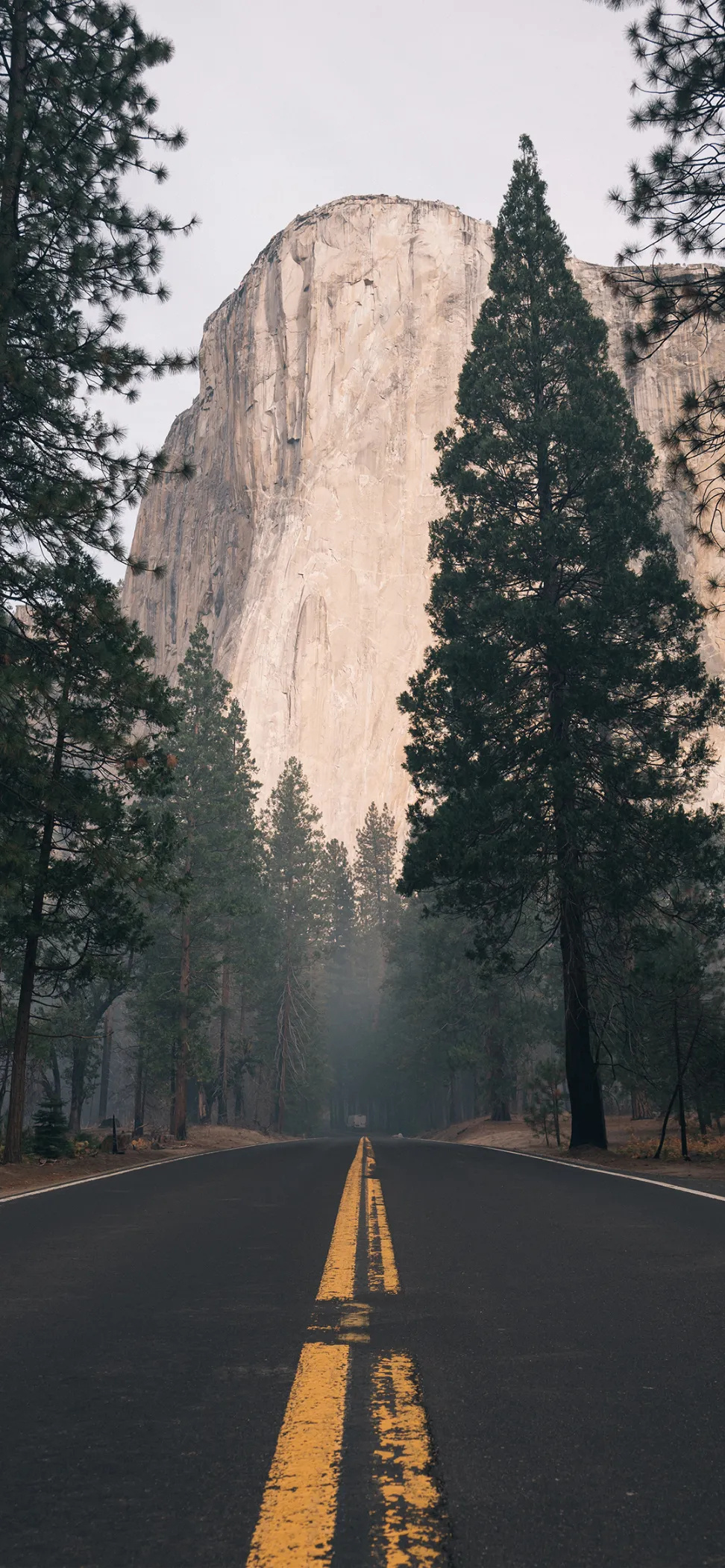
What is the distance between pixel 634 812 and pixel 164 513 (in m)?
140

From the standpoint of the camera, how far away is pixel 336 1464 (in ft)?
8.92

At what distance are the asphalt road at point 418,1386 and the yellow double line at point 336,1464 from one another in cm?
3

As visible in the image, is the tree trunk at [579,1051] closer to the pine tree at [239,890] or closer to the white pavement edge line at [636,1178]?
the white pavement edge line at [636,1178]

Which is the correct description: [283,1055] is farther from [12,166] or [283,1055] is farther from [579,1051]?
[12,166]

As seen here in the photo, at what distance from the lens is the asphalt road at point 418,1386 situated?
234cm

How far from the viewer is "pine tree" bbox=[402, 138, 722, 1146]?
18.3 metres

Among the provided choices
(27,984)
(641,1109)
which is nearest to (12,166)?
(27,984)

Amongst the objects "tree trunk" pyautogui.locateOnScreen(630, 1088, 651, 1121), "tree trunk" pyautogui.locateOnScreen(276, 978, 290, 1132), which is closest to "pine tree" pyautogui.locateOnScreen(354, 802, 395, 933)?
"tree trunk" pyautogui.locateOnScreen(276, 978, 290, 1132)

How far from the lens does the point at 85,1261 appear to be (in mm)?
6180

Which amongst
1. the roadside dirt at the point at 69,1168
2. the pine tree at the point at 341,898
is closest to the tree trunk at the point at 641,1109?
the roadside dirt at the point at 69,1168

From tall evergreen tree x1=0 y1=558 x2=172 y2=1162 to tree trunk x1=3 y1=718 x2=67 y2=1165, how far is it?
2cm

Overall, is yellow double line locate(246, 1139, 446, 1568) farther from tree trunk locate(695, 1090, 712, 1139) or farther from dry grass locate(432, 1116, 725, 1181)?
tree trunk locate(695, 1090, 712, 1139)

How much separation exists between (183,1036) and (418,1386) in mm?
32458

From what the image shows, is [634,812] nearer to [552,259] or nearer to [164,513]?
[552,259]
